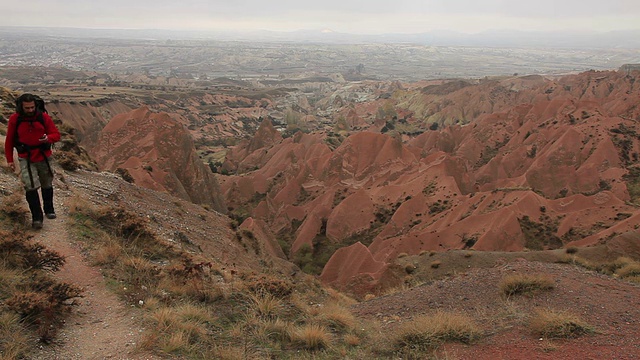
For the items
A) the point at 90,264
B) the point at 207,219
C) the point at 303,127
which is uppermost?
the point at 90,264

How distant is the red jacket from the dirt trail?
140 centimetres

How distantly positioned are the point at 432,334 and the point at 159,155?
29.0m

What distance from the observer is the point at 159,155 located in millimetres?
31672

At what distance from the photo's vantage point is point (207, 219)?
676 inches

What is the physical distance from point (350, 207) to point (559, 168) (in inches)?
826

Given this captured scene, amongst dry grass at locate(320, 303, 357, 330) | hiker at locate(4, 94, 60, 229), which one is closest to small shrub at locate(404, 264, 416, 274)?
dry grass at locate(320, 303, 357, 330)

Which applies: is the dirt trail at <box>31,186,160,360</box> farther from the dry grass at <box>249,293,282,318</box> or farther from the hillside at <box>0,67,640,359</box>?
the dry grass at <box>249,293,282,318</box>

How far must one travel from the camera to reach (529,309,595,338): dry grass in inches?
246

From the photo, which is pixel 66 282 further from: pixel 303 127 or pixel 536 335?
pixel 303 127

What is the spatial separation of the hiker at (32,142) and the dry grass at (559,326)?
A: 27.0 feet

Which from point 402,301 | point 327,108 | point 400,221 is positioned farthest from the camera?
point 327,108

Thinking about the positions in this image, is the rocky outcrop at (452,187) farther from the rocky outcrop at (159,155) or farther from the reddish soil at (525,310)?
the reddish soil at (525,310)

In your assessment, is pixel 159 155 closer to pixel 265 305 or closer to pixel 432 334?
pixel 265 305

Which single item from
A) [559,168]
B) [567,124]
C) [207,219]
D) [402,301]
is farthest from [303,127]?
[402,301]
